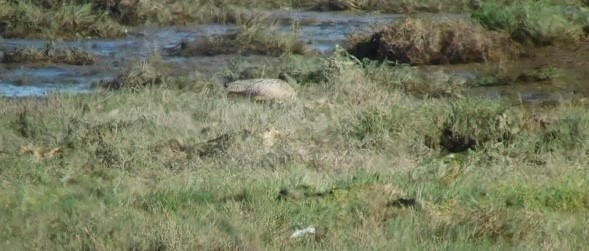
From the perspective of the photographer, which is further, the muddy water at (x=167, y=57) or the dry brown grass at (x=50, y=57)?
the dry brown grass at (x=50, y=57)

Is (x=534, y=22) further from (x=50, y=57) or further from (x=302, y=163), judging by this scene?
(x=302, y=163)

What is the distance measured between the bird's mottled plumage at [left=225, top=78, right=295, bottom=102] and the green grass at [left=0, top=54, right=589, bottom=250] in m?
0.30

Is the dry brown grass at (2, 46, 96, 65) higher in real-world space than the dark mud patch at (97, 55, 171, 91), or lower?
lower

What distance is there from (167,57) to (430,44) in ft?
14.8

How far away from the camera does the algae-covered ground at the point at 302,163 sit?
23.4 feet

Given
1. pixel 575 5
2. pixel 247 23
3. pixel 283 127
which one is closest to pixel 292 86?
pixel 283 127

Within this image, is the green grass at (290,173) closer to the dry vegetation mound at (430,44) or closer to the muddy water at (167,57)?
the muddy water at (167,57)

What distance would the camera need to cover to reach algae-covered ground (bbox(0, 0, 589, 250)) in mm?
7117

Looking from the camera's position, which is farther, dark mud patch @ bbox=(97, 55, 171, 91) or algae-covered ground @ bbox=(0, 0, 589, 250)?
dark mud patch @ bbox=(97, 55, 171, 91)

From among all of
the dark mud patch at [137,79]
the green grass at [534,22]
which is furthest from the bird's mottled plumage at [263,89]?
the green grass at [534,22]

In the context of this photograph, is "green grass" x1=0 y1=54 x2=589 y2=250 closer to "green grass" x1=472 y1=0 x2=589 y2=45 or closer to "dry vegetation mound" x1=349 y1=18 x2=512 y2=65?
"dry vegetation mound" x1=349 y1=18 x2=512 y2=65

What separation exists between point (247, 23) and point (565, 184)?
16.2 metres

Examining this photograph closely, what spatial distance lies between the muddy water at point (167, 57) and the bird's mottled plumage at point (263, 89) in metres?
2.50

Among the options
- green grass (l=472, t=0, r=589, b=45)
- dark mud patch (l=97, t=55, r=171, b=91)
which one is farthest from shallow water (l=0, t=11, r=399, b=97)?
green grass (l=472, t=0, r=589, b=45)
